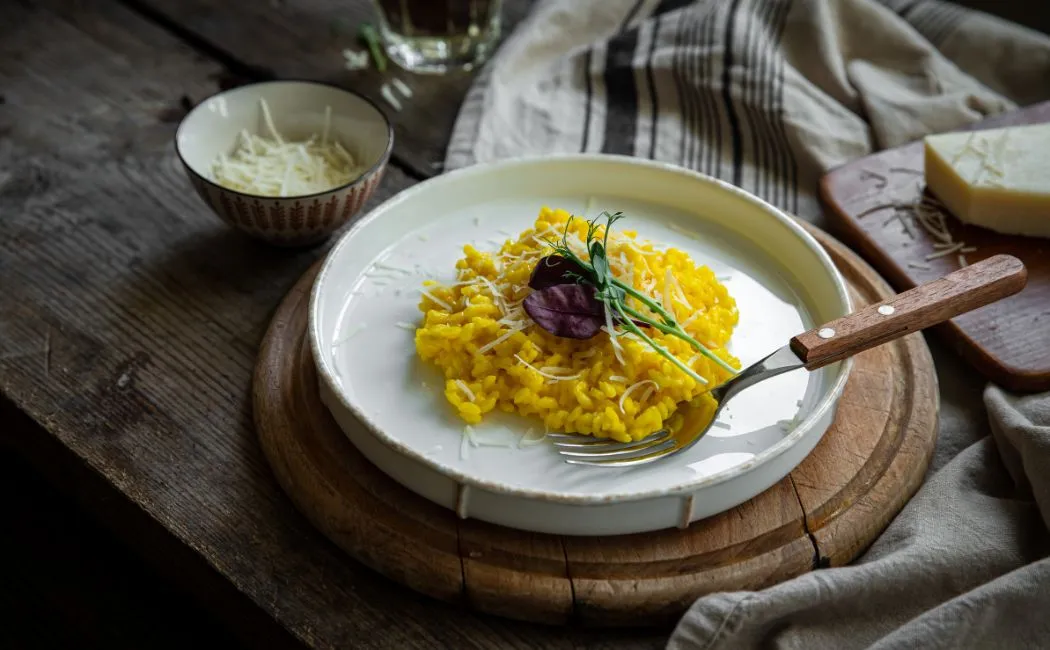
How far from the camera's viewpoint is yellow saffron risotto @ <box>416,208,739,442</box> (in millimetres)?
1340

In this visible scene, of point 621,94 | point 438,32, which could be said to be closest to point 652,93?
point 621,94

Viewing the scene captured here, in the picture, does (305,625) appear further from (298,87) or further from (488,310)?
(298,87)

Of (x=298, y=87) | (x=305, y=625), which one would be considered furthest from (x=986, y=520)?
(x=298, y=87)

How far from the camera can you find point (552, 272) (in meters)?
1.43

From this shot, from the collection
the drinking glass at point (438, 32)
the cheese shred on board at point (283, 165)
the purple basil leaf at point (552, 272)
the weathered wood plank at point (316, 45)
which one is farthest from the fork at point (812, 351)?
the drinking glass at point (438, 32)

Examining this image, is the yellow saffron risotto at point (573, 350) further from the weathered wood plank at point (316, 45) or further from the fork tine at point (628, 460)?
the weathered wood plank at point (316, 45)

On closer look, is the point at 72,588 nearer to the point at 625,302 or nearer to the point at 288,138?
the point at 288,138

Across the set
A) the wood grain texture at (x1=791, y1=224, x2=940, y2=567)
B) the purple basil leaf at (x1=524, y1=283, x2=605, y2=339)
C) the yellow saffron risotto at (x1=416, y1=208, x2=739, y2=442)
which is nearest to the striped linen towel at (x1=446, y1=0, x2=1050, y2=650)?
the wood grain texture at (x1=791, y1=224, x2=940, y2=567)

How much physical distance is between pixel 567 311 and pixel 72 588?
4.35ft

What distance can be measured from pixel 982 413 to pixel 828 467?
15.1 inches

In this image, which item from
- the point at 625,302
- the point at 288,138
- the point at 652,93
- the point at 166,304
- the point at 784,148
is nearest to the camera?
the point at 625,302

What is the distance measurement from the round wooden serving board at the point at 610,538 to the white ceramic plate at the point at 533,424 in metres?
0.03

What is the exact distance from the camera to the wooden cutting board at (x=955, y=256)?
1641mm

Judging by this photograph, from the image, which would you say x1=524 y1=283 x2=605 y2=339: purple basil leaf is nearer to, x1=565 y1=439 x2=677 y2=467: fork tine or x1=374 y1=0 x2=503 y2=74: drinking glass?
x1=565 y1=439 x2=677 y2=467: fork tine
